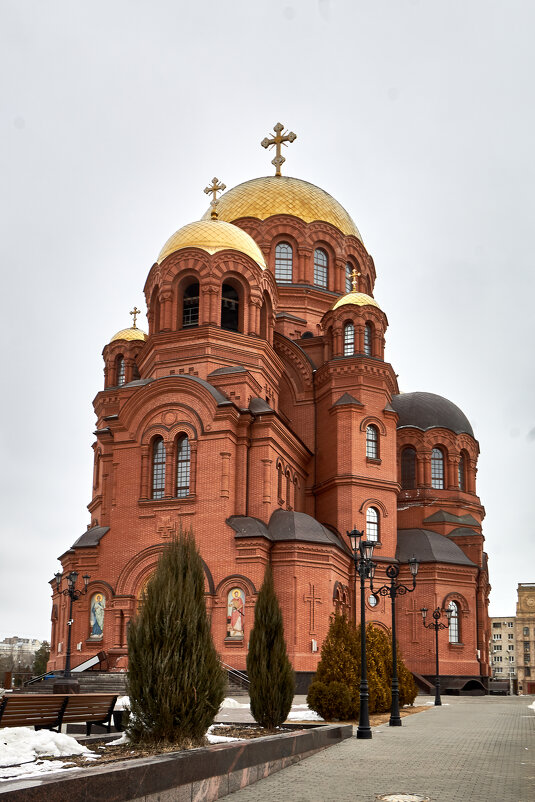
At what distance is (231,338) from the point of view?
2847 cm

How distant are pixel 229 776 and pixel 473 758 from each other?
13.8 feet

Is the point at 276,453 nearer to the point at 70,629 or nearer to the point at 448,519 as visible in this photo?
the point at 70,629

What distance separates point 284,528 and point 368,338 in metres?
10.0

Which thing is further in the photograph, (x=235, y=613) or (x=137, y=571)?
(x=137, y=571)

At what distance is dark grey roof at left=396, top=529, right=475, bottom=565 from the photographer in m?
32.4

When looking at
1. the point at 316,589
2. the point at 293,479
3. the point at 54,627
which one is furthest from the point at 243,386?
the point at 54,627

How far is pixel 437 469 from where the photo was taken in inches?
1471

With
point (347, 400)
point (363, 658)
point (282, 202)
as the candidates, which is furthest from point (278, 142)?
point (363, 658)

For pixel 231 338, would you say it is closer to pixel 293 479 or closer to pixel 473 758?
pixel 293 479

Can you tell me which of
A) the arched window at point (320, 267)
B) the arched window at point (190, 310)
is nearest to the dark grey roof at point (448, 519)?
the arched window at point (320, 267)

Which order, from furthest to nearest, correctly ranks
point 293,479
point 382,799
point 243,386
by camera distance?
point 293,479 < point 243,386 < point 382,799

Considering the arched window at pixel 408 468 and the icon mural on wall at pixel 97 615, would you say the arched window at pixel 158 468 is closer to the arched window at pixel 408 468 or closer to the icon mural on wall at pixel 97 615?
the icon mural on wall at pixel 97 615

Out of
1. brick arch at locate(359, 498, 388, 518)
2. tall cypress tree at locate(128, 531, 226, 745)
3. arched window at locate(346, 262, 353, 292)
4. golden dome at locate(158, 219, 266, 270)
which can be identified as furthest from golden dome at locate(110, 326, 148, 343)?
tall cypress tree at locate(128, 531, 226, 745)

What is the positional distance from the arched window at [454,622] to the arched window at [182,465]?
472 inches
